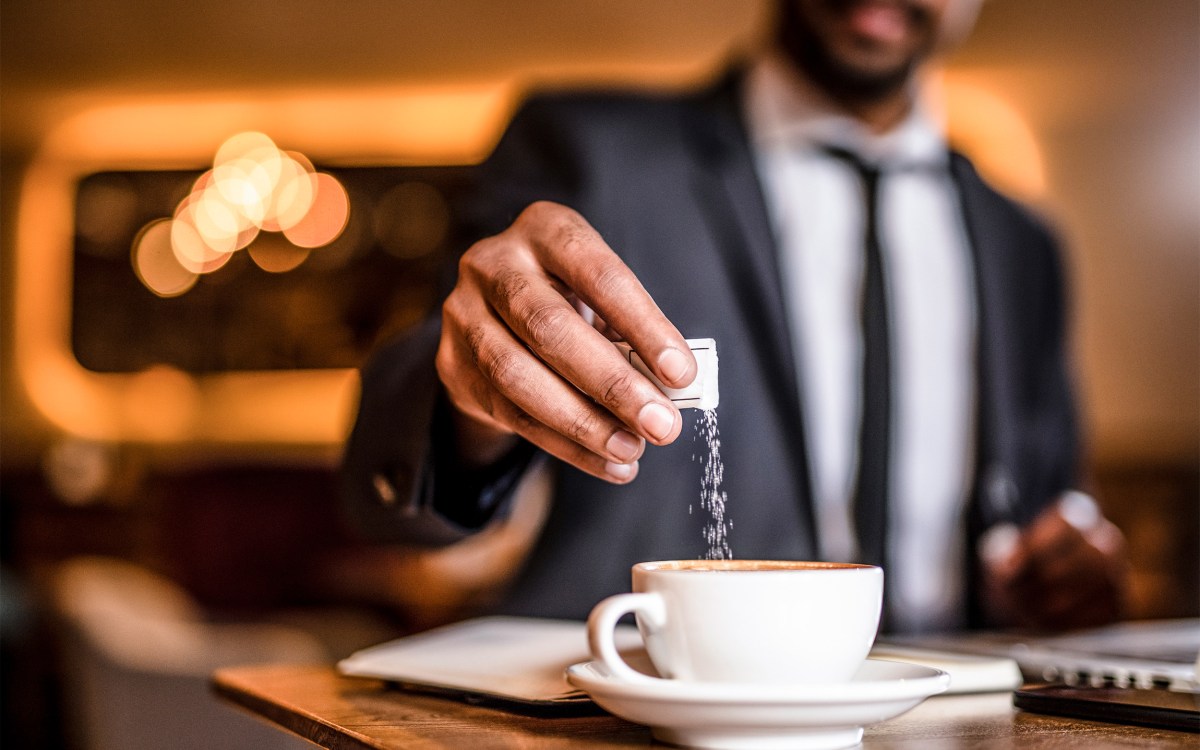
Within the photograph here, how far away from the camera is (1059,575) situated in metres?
1.13

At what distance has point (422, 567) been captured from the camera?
10.0 feet

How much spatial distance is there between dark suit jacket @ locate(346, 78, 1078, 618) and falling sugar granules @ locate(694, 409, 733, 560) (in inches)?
0.5

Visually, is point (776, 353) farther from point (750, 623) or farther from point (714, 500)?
point (750, 623)

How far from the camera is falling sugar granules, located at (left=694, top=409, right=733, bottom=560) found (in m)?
0.68

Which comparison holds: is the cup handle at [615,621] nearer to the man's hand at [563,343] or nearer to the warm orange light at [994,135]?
the man's hand at [563,343]

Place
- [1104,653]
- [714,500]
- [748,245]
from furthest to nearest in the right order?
[748,245] < [1104,653] < [714,500]

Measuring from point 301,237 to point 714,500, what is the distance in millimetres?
4224

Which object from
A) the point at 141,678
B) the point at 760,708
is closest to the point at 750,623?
the point at 760,708

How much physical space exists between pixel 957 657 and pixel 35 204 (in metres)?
4.81

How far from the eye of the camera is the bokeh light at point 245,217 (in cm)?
462

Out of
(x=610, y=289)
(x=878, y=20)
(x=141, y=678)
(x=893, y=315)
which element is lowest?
(x=141, y=678)

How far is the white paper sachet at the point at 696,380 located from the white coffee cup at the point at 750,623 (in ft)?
0.29

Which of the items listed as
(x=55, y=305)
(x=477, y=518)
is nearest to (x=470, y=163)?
(x=55, y=305)

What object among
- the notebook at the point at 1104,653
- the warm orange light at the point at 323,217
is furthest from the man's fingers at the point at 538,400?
the warm orange light at the point at 323,217
